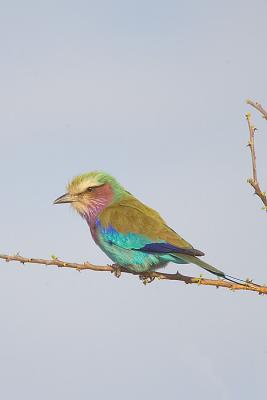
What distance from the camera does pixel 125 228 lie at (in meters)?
7.71

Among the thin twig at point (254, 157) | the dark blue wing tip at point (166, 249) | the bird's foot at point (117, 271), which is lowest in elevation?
the bird's foot at point (117, 271)

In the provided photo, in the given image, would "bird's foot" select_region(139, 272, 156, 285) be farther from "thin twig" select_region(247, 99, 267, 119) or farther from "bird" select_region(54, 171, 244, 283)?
"thin twig" select_region(247, 99, 267, 119)

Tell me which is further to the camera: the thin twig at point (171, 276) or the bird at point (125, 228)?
the bird at point (125, 228)

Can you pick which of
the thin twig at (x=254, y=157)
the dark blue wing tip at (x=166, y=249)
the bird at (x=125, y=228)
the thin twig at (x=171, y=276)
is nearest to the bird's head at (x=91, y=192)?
the bird at (x=125, y=228)

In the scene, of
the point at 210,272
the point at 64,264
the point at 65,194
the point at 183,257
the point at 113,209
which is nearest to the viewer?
the point at 64,264

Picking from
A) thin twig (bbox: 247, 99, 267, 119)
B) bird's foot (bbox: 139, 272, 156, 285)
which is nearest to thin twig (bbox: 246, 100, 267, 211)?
thin twig (bbox: 247, 99, 267, 119)

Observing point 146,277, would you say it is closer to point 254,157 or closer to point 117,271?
point 117,271

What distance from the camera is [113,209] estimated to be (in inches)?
320

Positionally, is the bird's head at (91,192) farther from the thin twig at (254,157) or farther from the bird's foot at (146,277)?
the thin twig at (254,157)

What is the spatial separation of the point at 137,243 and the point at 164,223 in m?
0.49

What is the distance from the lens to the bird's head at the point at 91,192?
8430 mm

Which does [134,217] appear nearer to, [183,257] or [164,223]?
[164,223]

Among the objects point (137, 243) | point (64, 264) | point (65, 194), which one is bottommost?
point (64, 264)

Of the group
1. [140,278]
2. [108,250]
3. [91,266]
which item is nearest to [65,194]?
[108,250]
